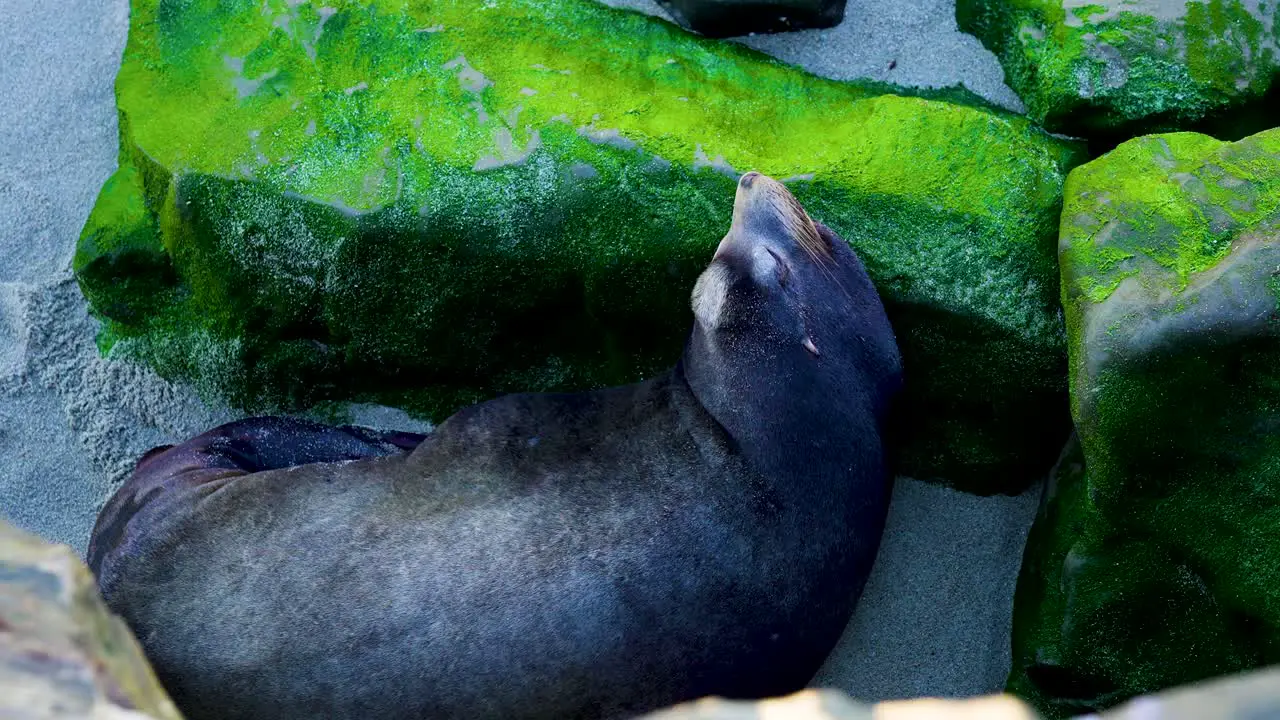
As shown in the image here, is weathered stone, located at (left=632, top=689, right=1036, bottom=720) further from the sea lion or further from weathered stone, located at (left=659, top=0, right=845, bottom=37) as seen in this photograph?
weathered stone, located at (left=659, top=0, right=845, bottom=37)

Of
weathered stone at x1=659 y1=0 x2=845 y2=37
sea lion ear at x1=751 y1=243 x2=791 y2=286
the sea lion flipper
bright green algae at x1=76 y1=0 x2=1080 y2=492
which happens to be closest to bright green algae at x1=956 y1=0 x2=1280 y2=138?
bright green algae at x1=76 y1=0 x2=1080 y2=492

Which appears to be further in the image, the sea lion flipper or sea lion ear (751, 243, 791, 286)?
the sea lion flipper

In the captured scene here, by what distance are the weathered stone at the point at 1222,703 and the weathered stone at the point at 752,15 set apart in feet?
10.1

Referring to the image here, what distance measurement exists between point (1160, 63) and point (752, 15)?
137 centimetres

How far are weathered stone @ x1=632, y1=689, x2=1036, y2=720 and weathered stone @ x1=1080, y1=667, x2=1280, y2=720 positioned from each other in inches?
7.5

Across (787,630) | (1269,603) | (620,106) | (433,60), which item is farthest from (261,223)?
(1269,603)

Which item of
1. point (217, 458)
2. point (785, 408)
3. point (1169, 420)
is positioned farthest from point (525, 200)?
point (1169, 420)

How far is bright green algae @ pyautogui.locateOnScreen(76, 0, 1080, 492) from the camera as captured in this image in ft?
12.9

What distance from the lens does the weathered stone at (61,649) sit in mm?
1938

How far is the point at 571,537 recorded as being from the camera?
3.59 meters

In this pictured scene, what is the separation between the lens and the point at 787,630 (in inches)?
144

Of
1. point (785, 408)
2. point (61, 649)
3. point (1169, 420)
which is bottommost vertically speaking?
point (785, 408)

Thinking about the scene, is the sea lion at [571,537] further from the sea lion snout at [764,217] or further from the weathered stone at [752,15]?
the weathered stone at [752,15]

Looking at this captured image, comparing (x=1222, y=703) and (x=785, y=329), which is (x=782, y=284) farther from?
(x=1222, y=703)
